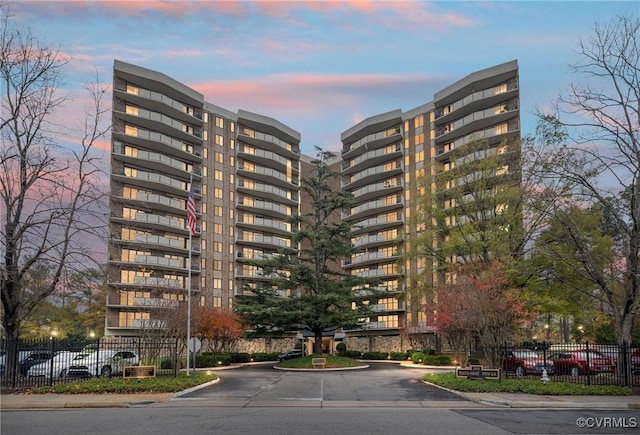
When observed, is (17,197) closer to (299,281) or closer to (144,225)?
(299,281)

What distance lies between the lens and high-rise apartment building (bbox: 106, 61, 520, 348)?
7144cm

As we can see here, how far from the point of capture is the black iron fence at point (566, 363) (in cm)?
2578

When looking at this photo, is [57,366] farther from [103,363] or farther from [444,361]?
[444,361]

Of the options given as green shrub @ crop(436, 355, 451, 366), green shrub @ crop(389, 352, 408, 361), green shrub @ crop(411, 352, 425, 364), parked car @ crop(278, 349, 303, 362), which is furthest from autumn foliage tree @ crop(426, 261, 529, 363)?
parked car @ crop(278, 349, 303, 362)

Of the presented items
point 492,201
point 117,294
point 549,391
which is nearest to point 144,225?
point 117,294

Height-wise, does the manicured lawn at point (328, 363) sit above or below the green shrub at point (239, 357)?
above

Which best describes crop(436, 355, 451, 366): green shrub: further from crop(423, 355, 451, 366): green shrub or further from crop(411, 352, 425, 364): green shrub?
crop(411, 352, 425, 364): green shrub

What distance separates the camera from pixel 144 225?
7231 cm

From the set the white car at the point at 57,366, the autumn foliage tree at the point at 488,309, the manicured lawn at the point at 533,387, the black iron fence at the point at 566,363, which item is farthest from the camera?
the autumn foliage tree at the point at 488,309

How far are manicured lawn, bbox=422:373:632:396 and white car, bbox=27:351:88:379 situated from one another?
19.4 m

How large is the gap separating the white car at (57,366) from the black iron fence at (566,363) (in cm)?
2231

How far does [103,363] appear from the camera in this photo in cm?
3328

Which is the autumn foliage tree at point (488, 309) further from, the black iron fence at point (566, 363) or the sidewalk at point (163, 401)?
the sidewalk at point (163, 401)

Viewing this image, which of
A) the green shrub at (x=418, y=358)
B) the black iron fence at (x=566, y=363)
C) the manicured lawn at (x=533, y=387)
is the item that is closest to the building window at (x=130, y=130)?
the green shrub at (x=418, y=358)
